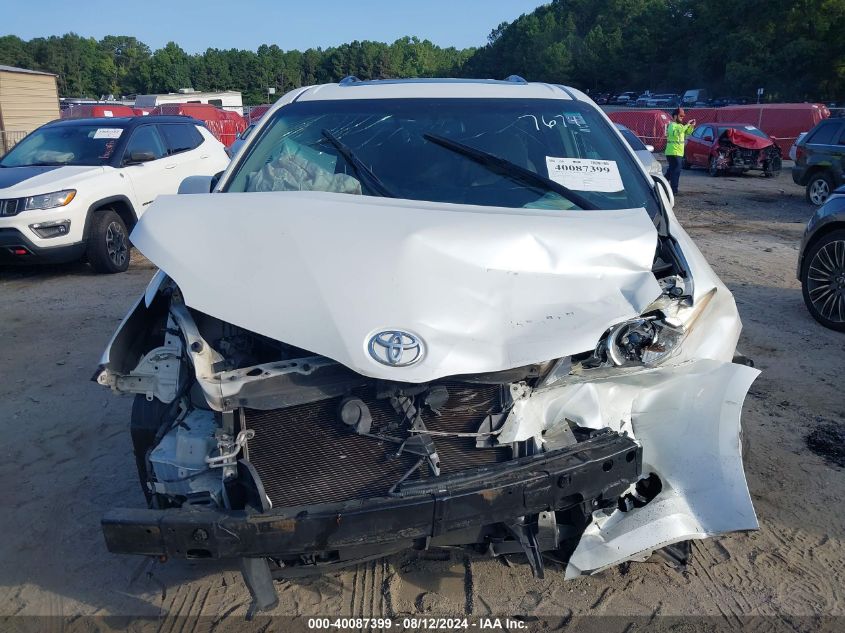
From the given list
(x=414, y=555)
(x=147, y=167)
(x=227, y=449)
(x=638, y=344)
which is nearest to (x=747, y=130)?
(x=147, y=167)

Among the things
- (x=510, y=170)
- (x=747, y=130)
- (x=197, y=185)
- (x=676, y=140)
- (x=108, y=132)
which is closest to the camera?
(x=510, y=170)

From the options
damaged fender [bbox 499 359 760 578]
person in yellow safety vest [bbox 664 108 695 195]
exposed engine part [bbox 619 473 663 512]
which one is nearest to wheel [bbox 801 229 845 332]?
damaged fender [bbox 499 359 760 578]

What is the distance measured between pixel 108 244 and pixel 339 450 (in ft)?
23.7

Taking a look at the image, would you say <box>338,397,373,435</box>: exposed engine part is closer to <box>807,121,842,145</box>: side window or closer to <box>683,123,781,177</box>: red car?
<box>807,121,842,145</box>: side window

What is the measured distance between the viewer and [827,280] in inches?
248

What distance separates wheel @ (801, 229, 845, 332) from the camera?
6156 millimetres

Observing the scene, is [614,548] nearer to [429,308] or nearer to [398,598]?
[398,598]

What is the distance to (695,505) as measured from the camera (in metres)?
2.68

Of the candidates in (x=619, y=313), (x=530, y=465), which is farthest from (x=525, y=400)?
(x=619, y=313)

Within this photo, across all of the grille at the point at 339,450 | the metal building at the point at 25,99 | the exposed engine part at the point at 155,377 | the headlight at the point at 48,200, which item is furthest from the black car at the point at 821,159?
the metal building at the point at 25,99

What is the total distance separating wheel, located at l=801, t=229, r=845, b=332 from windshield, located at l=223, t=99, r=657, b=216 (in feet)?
11.3

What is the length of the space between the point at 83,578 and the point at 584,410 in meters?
2.29

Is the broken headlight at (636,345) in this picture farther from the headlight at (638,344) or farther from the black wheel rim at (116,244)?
the black wheel rim at (116,244)

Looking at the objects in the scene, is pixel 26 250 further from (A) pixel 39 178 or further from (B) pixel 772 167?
(B) pixel 772 167
